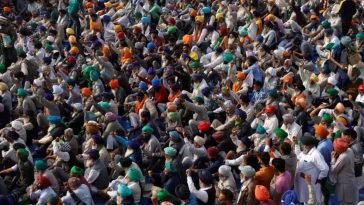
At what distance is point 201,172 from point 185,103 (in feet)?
9.53

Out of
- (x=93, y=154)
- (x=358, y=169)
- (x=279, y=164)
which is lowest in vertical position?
(x=358, y=169)

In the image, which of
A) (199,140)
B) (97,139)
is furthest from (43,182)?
(199,140)

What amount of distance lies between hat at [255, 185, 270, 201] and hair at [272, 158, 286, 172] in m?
0.40

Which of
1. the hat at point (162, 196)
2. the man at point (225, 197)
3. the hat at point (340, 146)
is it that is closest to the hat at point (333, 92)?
the hat at point (340, 146)

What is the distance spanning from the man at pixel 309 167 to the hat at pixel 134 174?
204 cm

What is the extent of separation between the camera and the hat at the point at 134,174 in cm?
930

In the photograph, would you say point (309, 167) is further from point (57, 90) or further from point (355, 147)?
point (57, 90)

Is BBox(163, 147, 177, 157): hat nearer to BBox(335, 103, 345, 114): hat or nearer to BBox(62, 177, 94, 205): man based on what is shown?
BBox(62, 177, 94, 205): man

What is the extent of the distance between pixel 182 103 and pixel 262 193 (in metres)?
3.93

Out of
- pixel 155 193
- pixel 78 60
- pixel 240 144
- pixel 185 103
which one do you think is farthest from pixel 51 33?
pixel 155 193

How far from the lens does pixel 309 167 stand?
896 centimetres

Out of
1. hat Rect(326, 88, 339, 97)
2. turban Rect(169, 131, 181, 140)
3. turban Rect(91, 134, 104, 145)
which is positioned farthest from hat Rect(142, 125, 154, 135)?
hat Rect(326, 88, 339, 97)

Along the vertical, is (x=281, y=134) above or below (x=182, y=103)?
above

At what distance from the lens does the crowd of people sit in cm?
917
